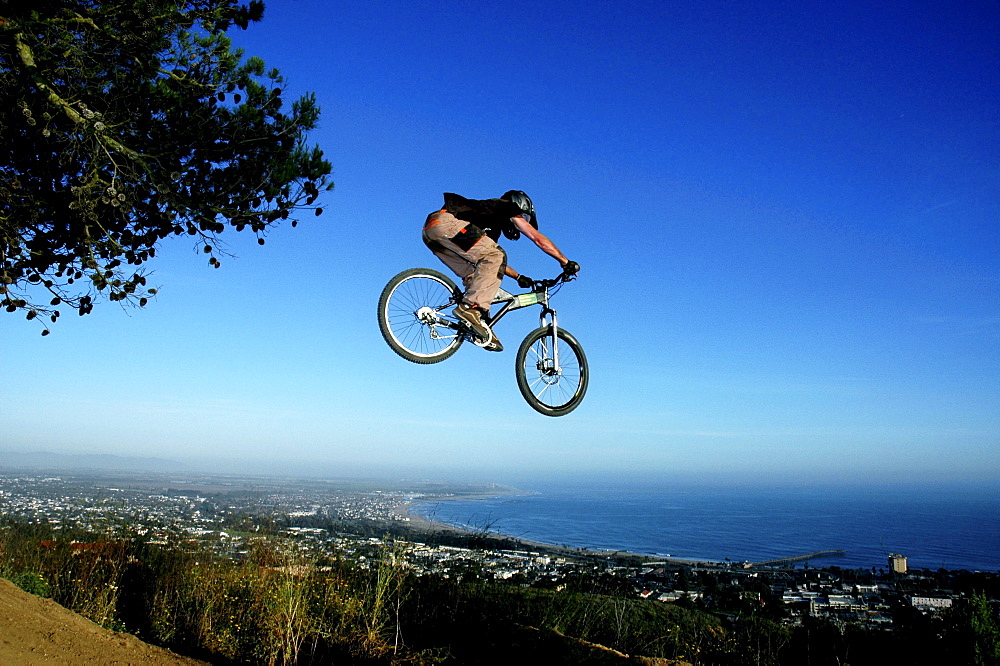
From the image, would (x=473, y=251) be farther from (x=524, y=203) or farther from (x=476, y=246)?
(x=524, y=203)

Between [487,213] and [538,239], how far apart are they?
463 mm

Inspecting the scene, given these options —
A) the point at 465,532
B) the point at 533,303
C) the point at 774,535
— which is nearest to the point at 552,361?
the point at 533,303

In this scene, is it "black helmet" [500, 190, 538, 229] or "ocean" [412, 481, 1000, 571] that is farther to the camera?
"ocean" [412, 481, 1000, 571]

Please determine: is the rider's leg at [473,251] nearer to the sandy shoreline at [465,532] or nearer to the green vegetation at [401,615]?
the green vegetation at [401,615]

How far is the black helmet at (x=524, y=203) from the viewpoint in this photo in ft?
14.1

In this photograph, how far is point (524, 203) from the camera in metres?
4.31

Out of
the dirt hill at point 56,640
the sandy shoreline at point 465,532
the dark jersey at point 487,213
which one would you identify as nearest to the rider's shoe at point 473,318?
the dark jersey at point 487,213

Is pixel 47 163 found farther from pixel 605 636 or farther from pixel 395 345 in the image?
pixel 605 636

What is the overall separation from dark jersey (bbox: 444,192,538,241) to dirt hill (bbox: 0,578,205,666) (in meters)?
5.11

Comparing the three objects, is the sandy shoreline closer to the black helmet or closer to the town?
the town

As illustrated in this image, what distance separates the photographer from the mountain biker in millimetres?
4457

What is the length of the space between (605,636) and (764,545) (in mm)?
21388

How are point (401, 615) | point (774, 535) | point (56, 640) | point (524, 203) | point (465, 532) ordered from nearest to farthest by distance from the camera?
point (524, 203) < point (56, 640) < point (401, 615) < point (465, 532) < point (774, 535)

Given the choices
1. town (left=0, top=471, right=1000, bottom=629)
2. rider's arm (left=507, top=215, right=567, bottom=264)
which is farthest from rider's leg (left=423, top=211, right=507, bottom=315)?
town (left=0, top=471, right=1000, bottom=629)
